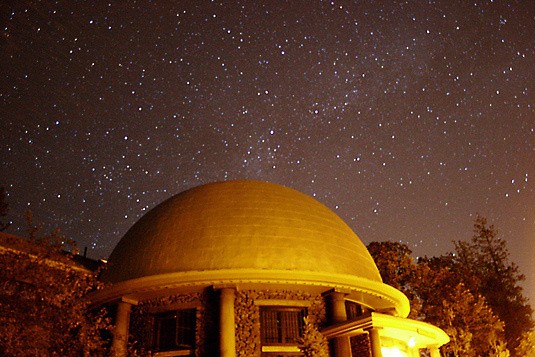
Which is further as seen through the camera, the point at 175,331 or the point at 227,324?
the point at 175,331

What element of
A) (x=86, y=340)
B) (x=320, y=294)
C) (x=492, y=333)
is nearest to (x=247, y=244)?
(x=320, y=294)

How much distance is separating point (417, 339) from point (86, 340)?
1106 centimetres

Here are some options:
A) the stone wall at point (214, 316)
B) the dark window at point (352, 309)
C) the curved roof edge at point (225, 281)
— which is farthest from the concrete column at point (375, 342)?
the dark window at point (352, 309)

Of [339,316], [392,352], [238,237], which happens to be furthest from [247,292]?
[392,352]

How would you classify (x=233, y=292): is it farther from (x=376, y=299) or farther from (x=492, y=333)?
(x=492, y=333)

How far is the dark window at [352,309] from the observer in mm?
17016

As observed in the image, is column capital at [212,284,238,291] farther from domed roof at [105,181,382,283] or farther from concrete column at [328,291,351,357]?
concrete column at [328,291,351,357]

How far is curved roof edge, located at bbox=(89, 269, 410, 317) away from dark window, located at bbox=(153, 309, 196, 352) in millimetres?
991

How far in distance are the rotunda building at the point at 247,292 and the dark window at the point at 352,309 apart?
2.1 inches

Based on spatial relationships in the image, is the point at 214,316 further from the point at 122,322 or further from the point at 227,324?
the point at 122,322

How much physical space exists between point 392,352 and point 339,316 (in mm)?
2718

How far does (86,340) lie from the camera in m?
11.5

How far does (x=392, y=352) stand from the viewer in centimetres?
1698

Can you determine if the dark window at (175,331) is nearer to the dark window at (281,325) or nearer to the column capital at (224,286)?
the column capital at (224,286)
